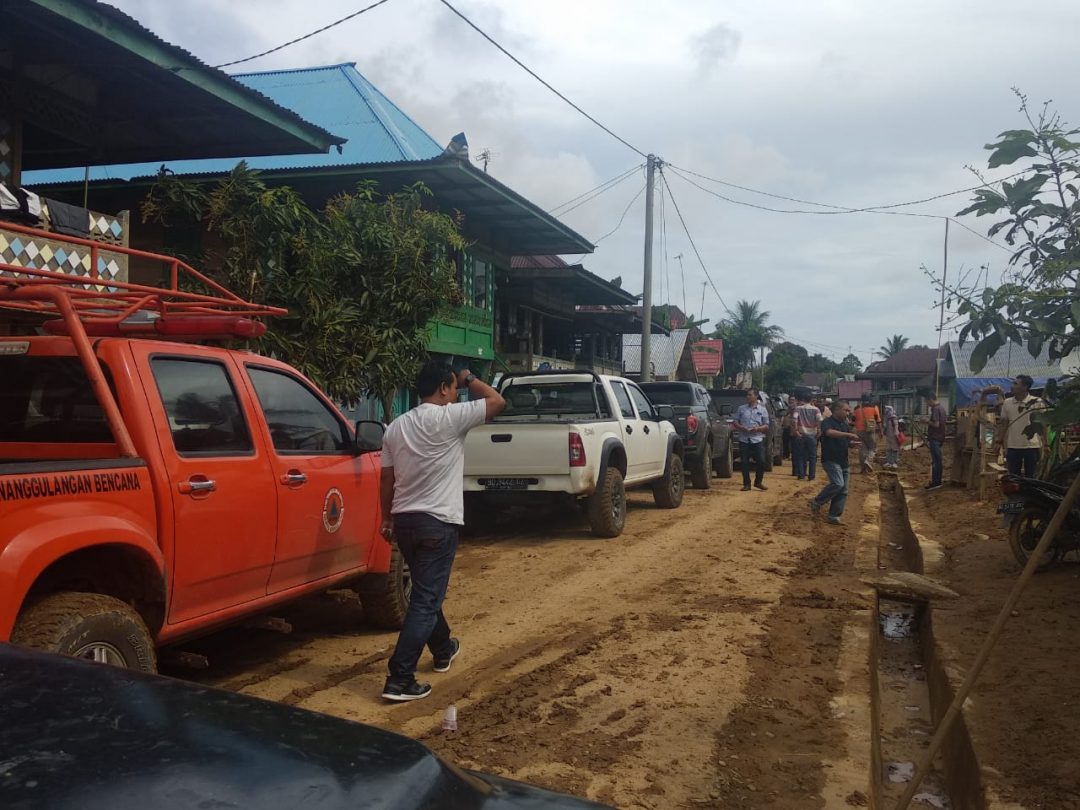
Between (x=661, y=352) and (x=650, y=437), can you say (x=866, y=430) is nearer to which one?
(x=650, y=437)

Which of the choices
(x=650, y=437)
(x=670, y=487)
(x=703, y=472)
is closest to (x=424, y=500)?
(x=650, y=437)

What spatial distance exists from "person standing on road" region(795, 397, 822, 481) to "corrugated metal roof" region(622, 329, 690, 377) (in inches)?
982

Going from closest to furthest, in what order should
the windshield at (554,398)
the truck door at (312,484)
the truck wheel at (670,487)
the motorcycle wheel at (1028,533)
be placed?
the truck door at (312,484) < the motorcycle wheel at (1028,533) < the windshield at (554,398) < the truck wheel at (670,487)

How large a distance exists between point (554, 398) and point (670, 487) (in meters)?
2.74

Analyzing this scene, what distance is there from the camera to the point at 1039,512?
8055 mm

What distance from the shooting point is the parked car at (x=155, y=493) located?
312 centimetres

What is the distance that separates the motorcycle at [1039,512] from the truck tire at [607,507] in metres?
3.85

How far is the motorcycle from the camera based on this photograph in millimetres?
7727

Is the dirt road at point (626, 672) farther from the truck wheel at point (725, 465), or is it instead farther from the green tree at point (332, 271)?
the truck wheel at point (725, 465)

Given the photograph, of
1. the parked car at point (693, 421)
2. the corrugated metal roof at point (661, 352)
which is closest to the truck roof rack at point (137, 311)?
the parked car at point (693, 421)

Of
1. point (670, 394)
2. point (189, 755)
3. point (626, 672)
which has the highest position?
point (670, 394)

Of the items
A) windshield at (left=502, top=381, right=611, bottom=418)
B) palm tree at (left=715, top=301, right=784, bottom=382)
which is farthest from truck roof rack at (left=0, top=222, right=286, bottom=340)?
Result: palm tree at (left=715, top=301, right=784, bottom=382)

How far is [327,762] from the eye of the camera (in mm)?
1447

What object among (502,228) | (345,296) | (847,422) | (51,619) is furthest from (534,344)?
(51,619)
